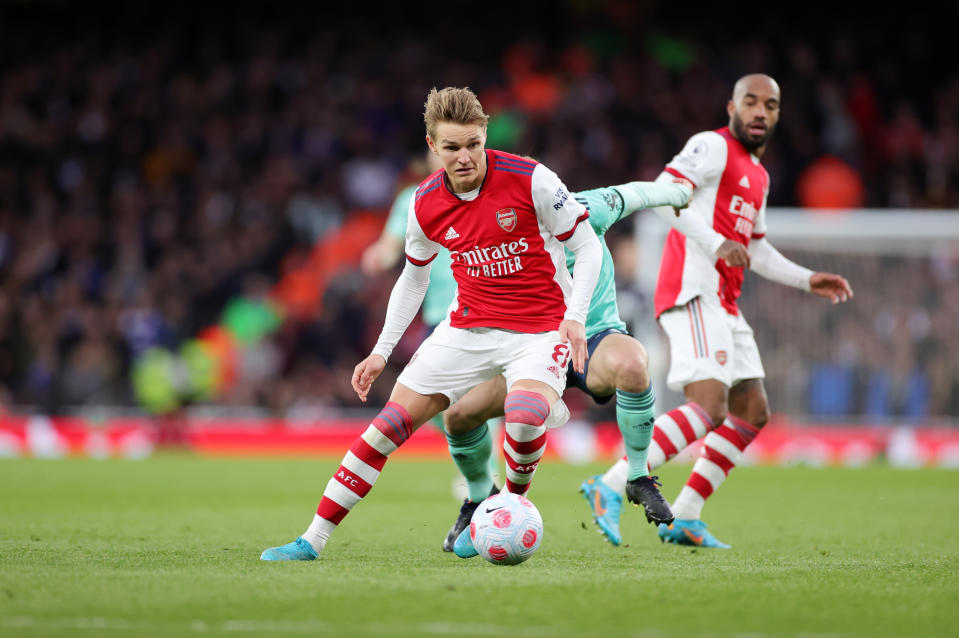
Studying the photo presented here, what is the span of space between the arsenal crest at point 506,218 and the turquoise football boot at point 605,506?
1.73 m

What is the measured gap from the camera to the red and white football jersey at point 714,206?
22.8 ft

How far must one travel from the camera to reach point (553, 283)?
5.76m

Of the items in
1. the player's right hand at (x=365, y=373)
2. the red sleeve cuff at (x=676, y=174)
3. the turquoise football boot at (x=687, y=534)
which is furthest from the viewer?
the red sleeve cuff at (x=676, y=174)

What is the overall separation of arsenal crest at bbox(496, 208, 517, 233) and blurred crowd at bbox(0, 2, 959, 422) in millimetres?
12194

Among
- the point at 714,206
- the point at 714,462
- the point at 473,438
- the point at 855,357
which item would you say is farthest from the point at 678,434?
the point at 855,357

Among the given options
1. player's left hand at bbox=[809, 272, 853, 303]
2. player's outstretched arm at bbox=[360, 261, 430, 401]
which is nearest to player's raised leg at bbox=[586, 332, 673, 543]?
player's outstretched arm at bbox=[360, 261, 430, 401]

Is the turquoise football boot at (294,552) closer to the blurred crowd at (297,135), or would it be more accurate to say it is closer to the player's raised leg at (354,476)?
the player's raised leg at (354,476)

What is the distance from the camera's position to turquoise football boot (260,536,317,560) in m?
5.38

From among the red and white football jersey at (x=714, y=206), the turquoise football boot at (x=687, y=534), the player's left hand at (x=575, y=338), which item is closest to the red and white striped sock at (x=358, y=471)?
the player's left hand at (x=575, y=338)

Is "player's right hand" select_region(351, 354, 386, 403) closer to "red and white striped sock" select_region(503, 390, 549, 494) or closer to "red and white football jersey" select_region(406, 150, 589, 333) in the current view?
"red and white football jersey" select_region(406, 150, 589, 333)

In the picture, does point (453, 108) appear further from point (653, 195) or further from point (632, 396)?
point (632, 396)

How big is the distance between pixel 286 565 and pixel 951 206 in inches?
644

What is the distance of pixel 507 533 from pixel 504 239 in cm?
129

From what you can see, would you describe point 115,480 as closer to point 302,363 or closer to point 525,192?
point 302,363
